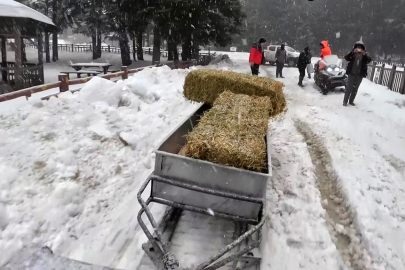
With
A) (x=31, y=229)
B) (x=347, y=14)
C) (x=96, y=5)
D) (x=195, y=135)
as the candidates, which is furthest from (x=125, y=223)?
(x=347, y=14)

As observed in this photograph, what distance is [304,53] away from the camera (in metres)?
15.4

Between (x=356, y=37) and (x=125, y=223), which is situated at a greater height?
(x=356, y=37)

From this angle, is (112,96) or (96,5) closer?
(112,96)

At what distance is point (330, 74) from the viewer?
1355 cm

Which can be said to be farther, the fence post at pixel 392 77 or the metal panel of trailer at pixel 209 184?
the fence post at pixel 392 77

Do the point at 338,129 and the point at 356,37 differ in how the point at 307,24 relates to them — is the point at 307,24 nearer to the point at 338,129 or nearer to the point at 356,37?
the point at 356,37

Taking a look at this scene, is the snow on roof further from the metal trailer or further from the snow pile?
the metal trailer

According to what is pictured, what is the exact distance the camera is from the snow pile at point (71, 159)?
13.8ft

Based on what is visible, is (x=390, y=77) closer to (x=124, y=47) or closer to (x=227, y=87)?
(x=227, y=87)

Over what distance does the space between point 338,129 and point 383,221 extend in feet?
13.7

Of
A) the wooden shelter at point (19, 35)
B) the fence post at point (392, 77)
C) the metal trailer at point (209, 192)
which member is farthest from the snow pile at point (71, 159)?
→ the fence post at point (392, 77)

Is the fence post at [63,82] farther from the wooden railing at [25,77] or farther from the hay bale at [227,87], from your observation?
the wooden railing at [25,77]

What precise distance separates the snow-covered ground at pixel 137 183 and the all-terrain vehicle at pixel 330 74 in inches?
171

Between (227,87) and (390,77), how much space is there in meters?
10.9
